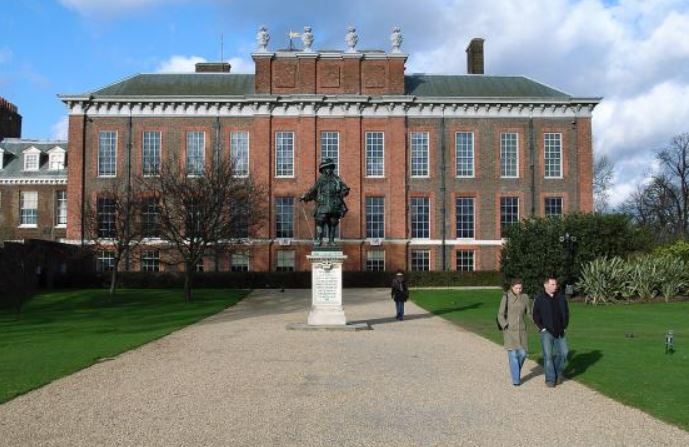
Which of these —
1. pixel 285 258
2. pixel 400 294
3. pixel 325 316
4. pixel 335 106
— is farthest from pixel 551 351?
pixel 335 106

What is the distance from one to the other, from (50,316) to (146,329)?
22.3 ft

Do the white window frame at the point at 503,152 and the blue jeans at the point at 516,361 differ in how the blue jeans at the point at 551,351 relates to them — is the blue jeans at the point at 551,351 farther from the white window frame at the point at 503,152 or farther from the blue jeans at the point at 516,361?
the white window frame at the point at 503,152

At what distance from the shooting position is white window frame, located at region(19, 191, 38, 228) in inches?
2077

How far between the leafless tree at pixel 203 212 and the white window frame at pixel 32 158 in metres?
21.6

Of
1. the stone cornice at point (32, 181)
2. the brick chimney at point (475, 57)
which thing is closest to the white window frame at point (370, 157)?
the brick chimney at point (475, 57)

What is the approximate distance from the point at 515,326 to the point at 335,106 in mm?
36770

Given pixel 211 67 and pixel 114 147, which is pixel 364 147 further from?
pixel 114 147

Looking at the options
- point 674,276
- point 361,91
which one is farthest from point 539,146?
point 674,276

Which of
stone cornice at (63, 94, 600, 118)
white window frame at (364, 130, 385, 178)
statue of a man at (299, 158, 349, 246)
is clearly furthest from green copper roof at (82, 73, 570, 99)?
statue of a man at (299, 158, 349, 246)

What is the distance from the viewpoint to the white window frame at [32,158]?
54469mm

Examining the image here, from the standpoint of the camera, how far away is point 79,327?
68.3 ft

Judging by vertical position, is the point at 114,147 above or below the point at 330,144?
Answer: below

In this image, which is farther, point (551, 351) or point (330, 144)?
point (330, 144)

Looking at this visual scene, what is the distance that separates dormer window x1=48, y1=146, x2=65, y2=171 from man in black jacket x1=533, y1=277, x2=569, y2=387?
49.7m
